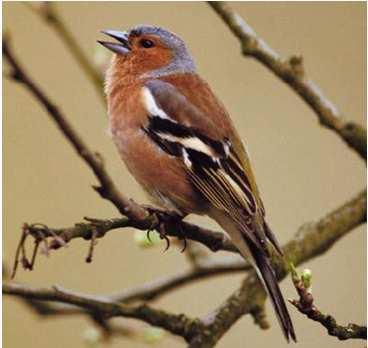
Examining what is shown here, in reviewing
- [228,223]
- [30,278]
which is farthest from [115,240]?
[228,223]

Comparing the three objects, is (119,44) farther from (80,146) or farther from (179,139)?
(80,146)

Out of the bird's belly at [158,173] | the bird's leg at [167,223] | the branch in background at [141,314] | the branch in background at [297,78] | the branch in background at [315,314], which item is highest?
the branch in background at [297,78]

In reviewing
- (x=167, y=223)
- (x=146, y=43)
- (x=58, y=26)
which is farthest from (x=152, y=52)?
(x=167, y=223)

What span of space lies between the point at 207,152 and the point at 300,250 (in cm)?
37

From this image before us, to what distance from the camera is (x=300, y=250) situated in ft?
6.39

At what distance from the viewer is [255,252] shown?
1.67 meters

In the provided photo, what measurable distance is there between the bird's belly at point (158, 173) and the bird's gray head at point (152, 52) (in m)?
0.23

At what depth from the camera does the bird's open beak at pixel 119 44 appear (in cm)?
195

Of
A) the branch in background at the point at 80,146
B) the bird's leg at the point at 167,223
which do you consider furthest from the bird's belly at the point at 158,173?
the branch in background at the point at 80,146

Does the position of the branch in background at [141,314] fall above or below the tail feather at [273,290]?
below

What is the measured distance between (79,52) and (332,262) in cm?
87

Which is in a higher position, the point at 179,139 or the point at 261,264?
the point at 179,139

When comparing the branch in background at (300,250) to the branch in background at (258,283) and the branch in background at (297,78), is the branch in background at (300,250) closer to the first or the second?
the branch in background at (258,283)

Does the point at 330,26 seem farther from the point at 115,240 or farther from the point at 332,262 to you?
the point at 115,240
